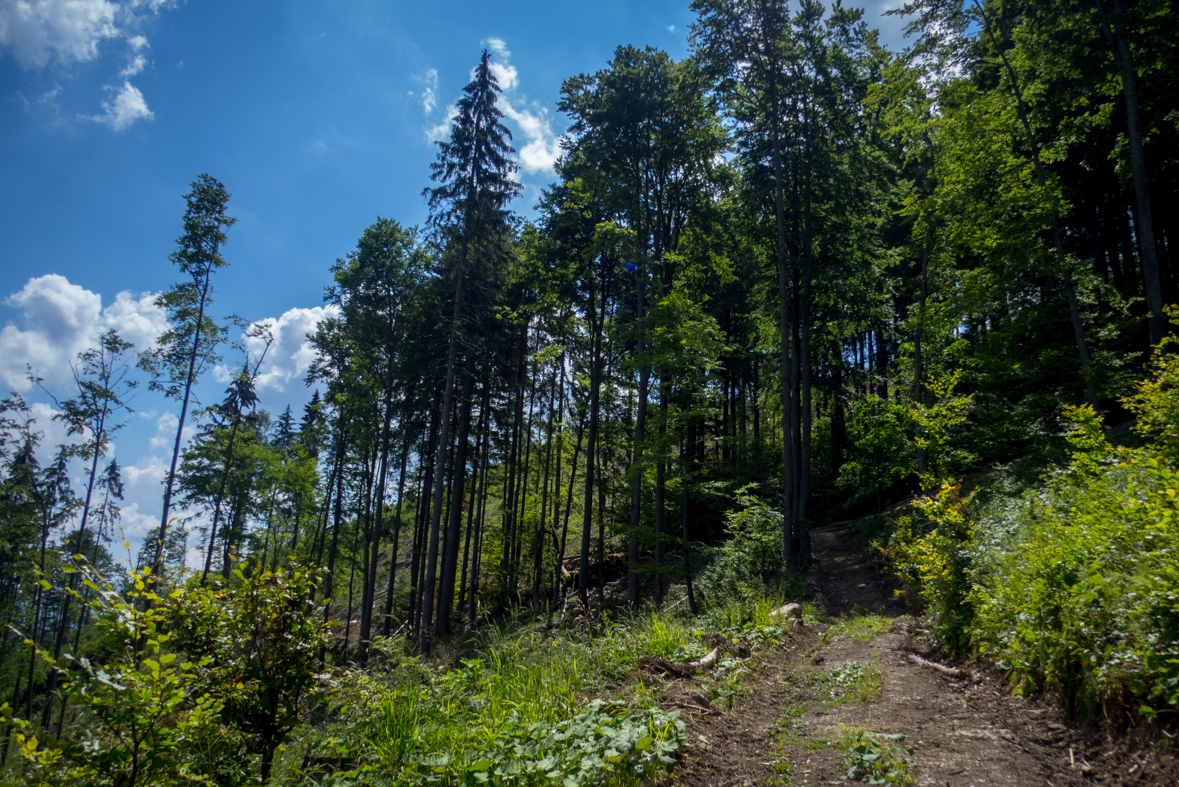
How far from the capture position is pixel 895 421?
16016 millimetres

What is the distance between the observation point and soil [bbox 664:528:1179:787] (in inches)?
117

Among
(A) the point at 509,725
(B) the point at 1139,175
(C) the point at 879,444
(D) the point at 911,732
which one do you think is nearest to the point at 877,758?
(D) the point at 911,732

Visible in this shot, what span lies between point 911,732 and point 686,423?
8288 mm

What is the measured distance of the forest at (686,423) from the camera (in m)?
3.52

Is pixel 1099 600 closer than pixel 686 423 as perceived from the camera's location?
Yes

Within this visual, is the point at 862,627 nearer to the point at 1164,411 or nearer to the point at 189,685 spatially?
the point at 1164,411

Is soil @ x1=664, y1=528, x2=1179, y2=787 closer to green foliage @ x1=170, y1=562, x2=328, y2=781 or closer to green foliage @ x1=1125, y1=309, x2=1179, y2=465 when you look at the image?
green foliage @ x1=1125, y1=309, x2=1179, y2=465

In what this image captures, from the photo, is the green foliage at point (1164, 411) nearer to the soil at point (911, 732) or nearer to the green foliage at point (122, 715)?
the soil at point (911, 732)

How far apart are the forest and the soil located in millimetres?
230

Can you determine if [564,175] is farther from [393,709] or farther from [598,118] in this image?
[393,709]

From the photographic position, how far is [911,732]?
3.78 meters

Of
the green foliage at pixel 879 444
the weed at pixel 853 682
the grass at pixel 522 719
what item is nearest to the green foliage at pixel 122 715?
the grass at pixel 522 719

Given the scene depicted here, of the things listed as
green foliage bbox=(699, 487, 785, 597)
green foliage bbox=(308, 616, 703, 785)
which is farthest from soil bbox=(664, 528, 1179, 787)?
green foliage bbox=(699, 487, 785, 597)

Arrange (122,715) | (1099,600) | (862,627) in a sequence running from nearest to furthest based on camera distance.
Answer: (122,715)
(1099,600)
(862,627)
